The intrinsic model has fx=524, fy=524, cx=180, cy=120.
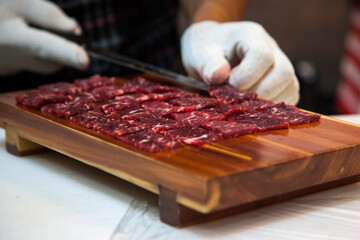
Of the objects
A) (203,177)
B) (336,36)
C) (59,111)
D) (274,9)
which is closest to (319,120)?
(203,177)

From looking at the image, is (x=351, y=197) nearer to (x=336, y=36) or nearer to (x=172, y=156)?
(x=172, y=156)

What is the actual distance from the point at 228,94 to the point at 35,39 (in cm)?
128

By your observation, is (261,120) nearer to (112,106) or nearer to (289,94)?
(112,106)

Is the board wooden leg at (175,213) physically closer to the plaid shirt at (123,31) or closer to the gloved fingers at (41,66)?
the gloved fingers at (41,66)

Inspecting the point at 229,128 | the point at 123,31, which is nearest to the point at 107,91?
the point at 229,128

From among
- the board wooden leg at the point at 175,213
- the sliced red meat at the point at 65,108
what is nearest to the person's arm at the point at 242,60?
the sliced red meat at the point at 65,108

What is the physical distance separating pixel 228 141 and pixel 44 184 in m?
0.69

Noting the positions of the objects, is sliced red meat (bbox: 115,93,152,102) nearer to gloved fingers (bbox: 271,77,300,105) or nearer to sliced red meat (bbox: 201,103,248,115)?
sliced red meat (bbox: 201,103,248,115)

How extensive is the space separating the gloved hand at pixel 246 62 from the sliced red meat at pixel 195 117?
0.53 meters

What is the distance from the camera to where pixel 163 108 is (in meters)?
2.12

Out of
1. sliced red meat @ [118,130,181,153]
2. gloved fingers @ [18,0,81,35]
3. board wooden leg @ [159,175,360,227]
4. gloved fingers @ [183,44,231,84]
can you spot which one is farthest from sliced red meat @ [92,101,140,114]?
gloved fingers @ [18,0,81,35]

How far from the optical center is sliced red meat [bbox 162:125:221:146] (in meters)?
1.72

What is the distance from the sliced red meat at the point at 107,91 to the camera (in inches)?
91.7

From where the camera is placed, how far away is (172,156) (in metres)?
1.60
